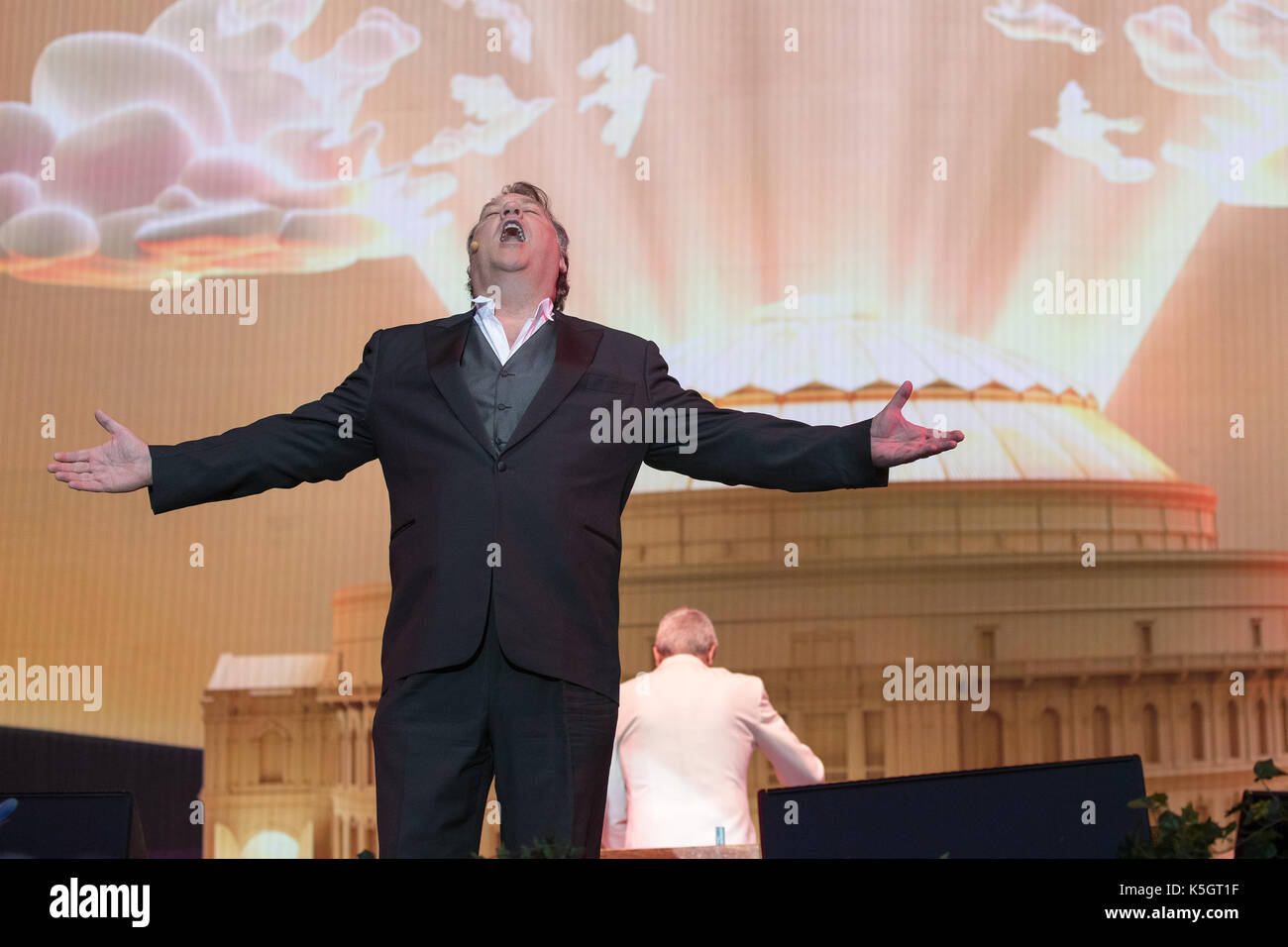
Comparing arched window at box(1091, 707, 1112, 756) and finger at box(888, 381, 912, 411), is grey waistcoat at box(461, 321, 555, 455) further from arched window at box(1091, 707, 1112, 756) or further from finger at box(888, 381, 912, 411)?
arched window at box(1091, 707, 1112, 756)

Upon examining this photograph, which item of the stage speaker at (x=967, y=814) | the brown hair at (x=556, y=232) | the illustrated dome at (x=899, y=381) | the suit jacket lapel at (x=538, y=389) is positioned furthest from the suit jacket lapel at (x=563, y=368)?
the illustrated dome at (x=899, y=381)

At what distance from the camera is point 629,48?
6.57 metres

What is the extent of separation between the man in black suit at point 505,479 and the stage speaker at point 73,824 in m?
0.34

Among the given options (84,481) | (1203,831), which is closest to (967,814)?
(1203,831)

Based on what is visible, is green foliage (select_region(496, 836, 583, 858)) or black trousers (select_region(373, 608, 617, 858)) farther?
black trousers (select_region(373, 608, 617, 858))

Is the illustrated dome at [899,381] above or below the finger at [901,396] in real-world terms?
above

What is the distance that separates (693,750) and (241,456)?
215 cm

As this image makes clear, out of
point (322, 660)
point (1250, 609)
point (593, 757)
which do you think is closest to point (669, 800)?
point (593, 757)

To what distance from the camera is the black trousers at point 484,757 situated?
195 centimetres

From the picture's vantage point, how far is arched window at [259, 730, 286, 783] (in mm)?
7078

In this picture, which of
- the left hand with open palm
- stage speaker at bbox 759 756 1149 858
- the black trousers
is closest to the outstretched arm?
the black trousers

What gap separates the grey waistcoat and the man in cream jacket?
2030mm

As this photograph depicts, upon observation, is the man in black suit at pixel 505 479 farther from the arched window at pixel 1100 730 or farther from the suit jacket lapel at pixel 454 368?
the arched window at pixel 1100 730
